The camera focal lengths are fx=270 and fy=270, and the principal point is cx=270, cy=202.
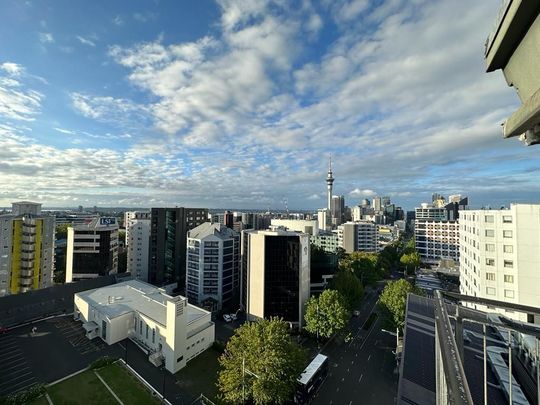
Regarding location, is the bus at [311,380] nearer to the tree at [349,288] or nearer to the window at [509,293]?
the tree at [349,288]

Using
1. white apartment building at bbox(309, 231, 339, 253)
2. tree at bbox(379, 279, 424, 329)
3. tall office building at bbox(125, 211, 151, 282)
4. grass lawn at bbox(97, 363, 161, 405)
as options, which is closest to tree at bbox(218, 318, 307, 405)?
grass lawn at bbox(97, 363, 161, 405)

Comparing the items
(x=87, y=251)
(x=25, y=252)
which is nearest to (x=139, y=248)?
(x=87, y=251)

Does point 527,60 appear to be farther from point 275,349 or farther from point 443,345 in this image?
point 275,349

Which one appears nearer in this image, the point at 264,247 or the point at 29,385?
the point at 29,385

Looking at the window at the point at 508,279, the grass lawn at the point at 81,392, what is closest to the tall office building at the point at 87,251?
the grass lawn at the point at 81,392

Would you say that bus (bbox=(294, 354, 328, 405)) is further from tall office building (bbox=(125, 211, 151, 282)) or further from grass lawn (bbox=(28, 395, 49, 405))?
tall office building (bbox=(125, 211, 151, 282))

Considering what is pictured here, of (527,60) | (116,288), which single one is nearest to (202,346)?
(116,288)
